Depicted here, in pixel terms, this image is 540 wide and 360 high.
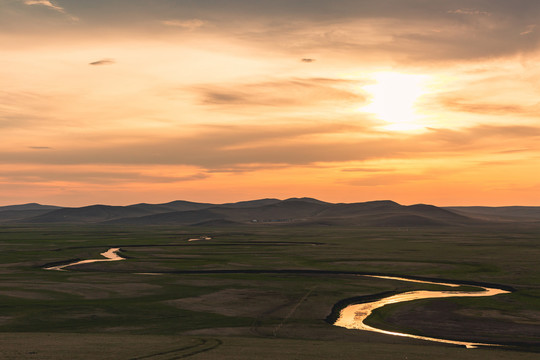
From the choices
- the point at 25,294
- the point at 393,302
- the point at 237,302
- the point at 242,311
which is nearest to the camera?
the point at 242,311

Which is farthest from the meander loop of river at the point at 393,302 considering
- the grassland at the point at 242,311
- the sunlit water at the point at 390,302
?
the grassland at the point at 242,311

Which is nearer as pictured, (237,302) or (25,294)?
(237,302)

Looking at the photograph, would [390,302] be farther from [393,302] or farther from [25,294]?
[25,294]

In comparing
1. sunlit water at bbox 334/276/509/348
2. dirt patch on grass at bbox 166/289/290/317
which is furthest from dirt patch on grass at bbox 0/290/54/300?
sunlit water at bbox 334/276/509/348

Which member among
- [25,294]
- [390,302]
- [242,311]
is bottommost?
[242,311]

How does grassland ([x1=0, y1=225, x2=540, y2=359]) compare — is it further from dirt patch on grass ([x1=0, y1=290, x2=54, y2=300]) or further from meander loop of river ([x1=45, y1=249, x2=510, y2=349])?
meander loop of river ([x1=45, y1=249, x2=510, y2=349])

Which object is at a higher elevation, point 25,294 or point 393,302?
point 25,294

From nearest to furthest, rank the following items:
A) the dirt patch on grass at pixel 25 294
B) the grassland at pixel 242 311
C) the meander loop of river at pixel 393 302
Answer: the grassland at pixel 242 311 < the meander loop of river at pixel 393 302 < the dirt patch on grass at pixel 25 294

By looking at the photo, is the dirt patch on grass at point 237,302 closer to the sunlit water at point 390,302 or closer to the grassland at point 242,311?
the grassland at point 242,311

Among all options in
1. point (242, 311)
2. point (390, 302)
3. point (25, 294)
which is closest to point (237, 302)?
point (242, 311)

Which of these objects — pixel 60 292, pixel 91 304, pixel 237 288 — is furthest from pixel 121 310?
pixel 237 288

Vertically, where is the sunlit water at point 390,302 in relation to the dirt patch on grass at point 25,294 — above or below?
below
